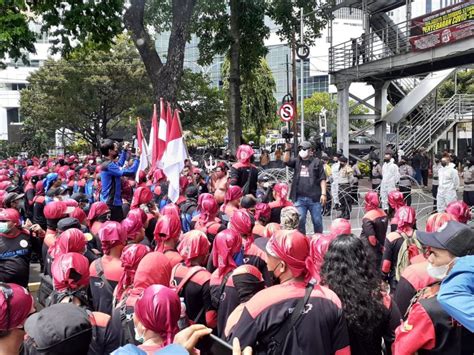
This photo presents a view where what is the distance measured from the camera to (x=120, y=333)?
342 centimetres

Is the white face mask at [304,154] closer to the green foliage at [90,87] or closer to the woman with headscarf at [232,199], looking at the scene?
the woman with headscarf at [232,199]

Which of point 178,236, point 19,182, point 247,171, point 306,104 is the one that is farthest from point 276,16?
point 306,104

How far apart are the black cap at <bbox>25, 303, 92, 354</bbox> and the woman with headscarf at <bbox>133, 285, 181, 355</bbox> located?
0.97 feet

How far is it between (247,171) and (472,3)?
42.0ft

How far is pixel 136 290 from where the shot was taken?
3.70 m

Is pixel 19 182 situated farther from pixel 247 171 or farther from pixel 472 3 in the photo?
pixel 472 3

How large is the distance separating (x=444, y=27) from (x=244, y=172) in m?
12.8

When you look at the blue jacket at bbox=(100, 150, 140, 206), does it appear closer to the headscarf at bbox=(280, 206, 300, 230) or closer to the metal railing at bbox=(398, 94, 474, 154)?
the headscarf at bbox=(280, 206, 300, 230)

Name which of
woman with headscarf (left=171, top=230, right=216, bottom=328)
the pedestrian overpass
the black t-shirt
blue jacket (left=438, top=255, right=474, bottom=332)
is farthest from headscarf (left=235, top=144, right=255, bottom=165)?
the pedestrian overpass

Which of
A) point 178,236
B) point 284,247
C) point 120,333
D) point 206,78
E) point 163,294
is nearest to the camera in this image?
point 163,294

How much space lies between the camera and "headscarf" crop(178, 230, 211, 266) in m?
4.27

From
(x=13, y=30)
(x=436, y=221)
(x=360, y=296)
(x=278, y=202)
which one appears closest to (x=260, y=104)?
(x=13, y=30)

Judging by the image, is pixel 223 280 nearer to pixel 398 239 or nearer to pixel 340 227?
pixel 340 227

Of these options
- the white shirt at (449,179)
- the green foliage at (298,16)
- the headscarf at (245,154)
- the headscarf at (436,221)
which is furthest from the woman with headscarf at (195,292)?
the green foliage at (298,16)
